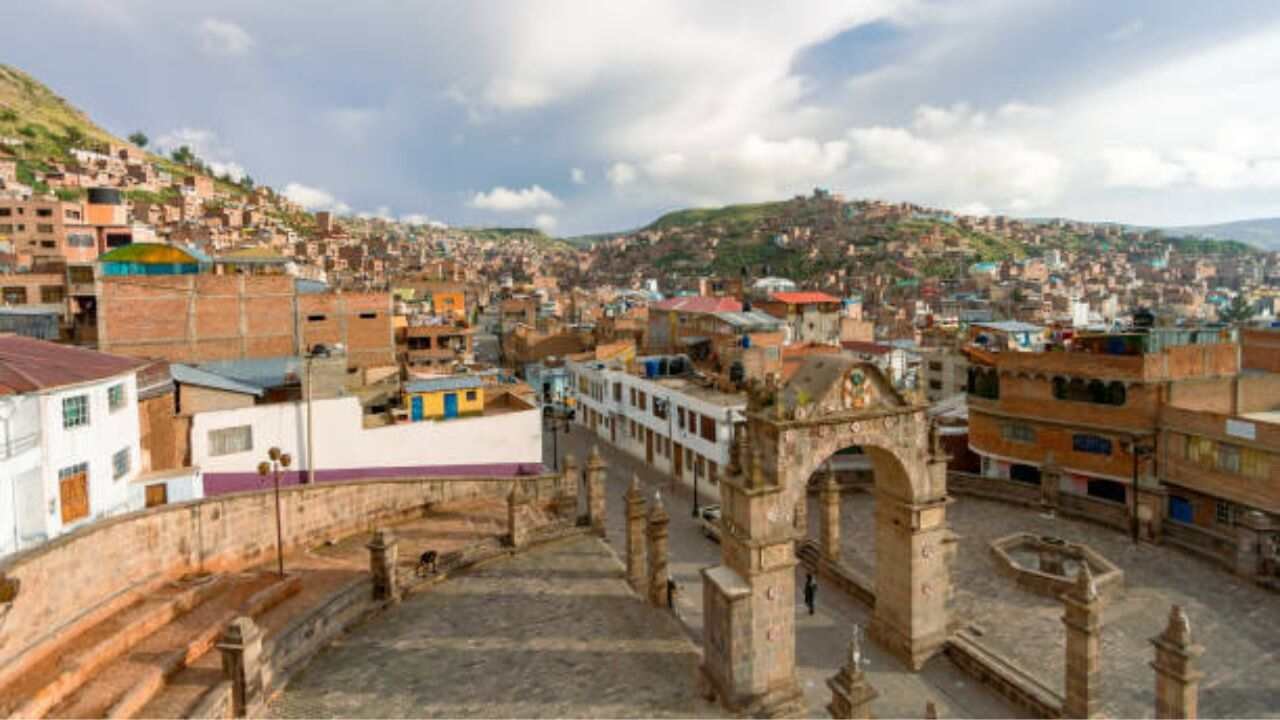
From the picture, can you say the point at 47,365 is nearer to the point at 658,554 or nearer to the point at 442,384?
the point at 442,384

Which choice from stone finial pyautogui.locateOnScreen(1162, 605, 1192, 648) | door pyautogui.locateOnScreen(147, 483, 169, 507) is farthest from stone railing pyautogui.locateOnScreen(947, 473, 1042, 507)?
door pyautogui.locateOnScreen(147, 483, 169, 507)

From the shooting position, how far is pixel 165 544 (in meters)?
18.0

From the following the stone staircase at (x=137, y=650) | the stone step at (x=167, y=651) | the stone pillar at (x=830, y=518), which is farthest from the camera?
the stone pillar at (x=830, y=518)

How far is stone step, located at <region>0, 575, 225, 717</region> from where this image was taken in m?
12.0

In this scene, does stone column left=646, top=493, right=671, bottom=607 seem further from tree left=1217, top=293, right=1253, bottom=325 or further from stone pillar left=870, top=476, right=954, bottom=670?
tree left=1217, top=293, right=1253, bottom=325

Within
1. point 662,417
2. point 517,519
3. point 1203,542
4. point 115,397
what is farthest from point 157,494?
point 1203,542

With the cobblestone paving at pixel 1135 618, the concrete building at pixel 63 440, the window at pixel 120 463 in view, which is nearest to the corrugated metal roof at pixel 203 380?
the concrete building at pixel 63 440

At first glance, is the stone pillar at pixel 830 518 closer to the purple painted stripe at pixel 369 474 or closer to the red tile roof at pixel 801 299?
the purple painted stripe at pixel 369 474

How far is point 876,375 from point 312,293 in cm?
3245

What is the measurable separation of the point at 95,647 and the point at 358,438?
14795 mm

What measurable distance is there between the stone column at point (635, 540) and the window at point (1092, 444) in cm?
2203

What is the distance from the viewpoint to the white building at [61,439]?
15391mm

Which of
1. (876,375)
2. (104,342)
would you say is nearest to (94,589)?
(876,375)

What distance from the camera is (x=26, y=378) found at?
16156 millimetres
